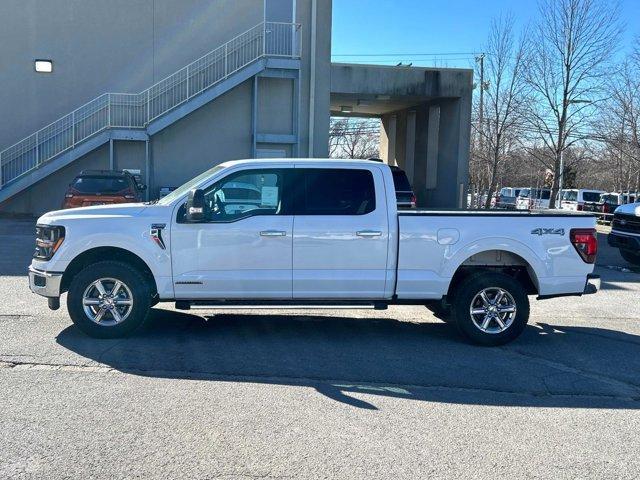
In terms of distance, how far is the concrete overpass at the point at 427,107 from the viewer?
2178 centimetres

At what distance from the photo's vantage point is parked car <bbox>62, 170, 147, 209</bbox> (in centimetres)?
1406

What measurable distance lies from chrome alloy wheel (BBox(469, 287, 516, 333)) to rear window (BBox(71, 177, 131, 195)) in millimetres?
10020

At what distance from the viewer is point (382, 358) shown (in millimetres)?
6242

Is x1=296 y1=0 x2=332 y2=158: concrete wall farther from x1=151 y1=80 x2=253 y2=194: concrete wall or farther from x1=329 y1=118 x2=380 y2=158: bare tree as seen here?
x1=329 y1=118 x2=380 y2=158: bare tree

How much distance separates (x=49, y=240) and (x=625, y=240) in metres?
11.5

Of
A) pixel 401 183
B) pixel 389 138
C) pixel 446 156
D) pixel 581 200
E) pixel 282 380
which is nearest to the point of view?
pixel 282 380

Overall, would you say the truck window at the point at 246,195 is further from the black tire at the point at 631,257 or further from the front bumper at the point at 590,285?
the black tire at the point at 631,257

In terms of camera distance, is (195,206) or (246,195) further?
(246,195)

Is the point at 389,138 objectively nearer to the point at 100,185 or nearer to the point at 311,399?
the point at 100,185

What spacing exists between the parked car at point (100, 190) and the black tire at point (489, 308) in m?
9.54

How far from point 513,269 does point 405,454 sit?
3668 millimetres

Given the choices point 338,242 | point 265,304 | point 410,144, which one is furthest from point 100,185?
point 410,144

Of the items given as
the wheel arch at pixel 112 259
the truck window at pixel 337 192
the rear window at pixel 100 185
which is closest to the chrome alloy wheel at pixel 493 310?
the truck window at pixel 337 192

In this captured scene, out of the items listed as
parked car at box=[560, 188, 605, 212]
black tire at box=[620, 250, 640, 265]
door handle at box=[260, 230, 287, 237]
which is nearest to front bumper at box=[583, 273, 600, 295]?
door handle at box=[260, 230, 287, 237]
